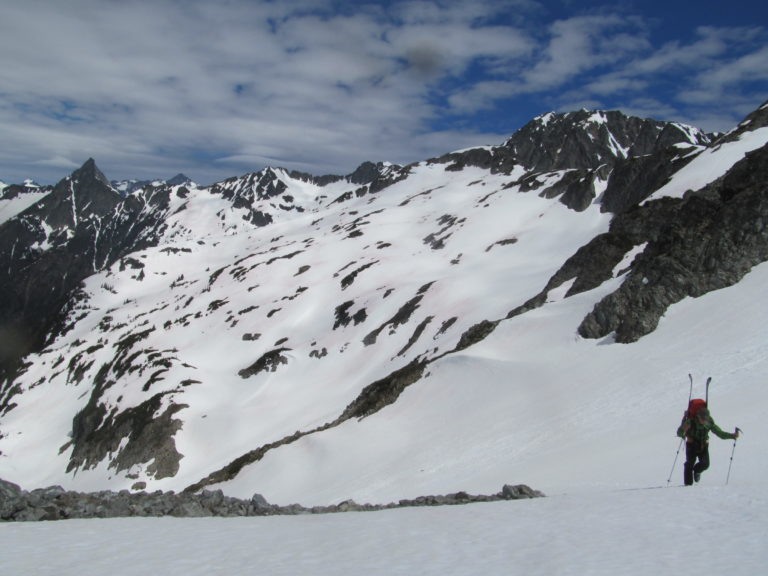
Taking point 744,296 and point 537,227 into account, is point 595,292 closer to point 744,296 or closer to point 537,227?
point 744,296

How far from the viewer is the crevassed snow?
50.8 m

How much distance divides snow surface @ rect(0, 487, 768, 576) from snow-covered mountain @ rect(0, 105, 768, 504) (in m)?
4.53

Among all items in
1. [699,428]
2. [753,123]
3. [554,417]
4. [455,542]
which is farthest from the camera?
[753,123]

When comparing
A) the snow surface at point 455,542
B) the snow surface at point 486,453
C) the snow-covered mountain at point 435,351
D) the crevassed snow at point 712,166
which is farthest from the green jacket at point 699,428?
the crevassed snow at point 712,166

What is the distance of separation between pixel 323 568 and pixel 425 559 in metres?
Result: 1.69

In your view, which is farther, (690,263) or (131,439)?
(131,439)

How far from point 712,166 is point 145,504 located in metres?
59.7

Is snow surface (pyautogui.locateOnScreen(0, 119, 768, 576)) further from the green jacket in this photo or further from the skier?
the green jacket

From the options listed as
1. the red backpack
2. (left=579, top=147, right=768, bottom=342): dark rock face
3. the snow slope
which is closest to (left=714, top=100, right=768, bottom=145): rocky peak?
(left=579, top=147, right=768, bottom=342): dark rock face

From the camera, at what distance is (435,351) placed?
167 ft

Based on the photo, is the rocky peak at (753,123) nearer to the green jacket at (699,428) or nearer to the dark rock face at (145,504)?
the green jacket at (699,428)

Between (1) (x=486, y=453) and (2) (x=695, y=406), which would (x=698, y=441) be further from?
(1) (x=486, y=453)

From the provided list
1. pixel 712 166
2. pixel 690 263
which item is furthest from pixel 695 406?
pixel 712 166

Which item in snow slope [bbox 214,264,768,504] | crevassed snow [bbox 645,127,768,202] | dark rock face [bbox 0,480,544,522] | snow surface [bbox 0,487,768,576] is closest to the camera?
snow surface [bbox 0,487,768,576]
